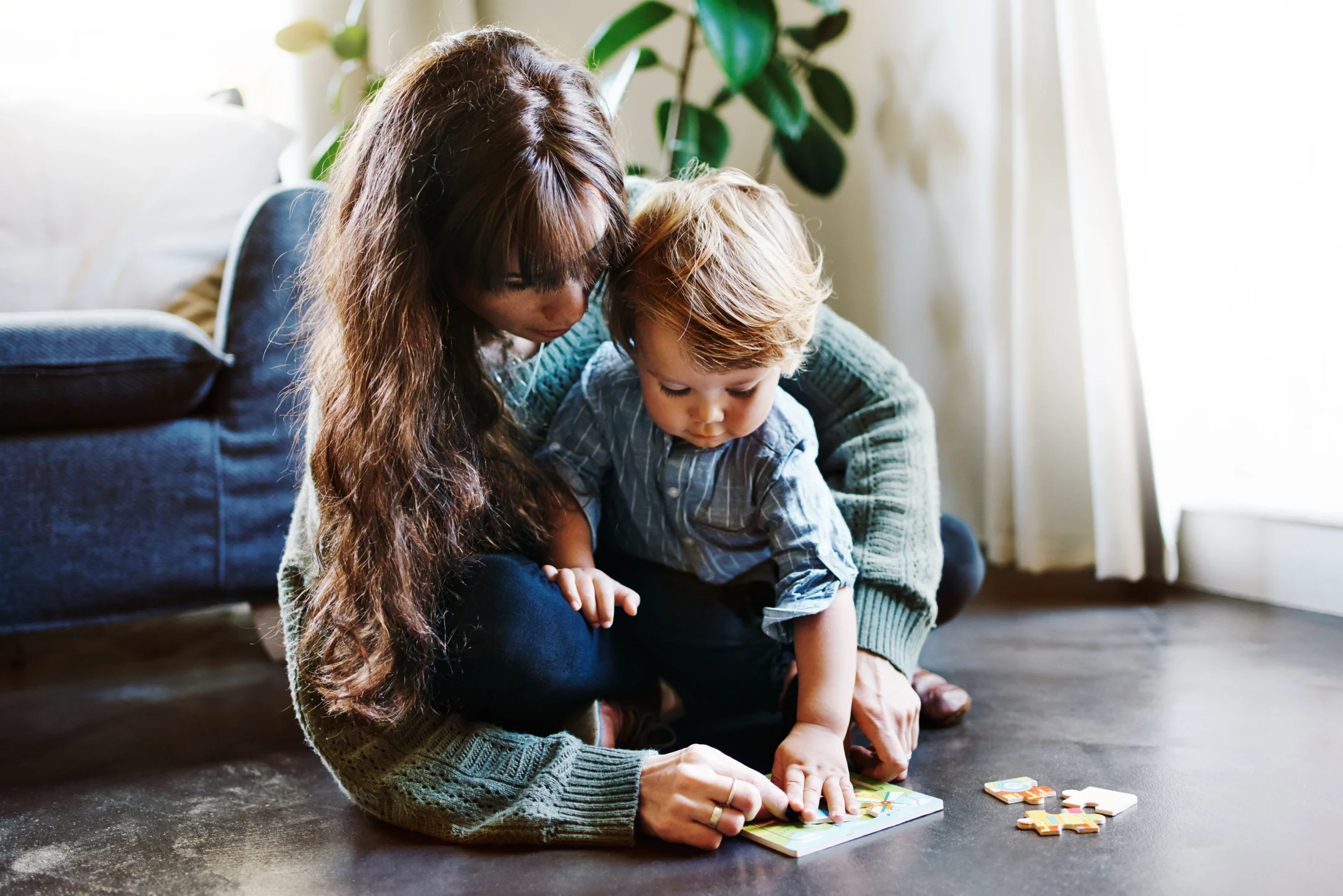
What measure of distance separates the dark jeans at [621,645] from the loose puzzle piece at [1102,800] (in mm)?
335

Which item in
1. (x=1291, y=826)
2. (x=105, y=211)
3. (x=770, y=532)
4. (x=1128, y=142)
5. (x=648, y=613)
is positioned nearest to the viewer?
(x=1291, y=826)

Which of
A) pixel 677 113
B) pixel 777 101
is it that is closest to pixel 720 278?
pixel 777 101

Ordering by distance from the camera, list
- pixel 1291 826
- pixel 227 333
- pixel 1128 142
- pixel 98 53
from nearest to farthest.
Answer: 1. pixel 1291 826
2. pixel 227 333
3. pixel 1128 142
4. pixel 98 53

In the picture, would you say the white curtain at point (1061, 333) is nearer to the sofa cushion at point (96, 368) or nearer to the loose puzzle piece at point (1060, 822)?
the loose puzzle piece at point (1060, 822)

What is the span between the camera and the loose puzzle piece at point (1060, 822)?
89 centimetres

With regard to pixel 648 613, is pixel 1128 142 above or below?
above

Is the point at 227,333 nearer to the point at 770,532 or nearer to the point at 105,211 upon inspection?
the point at 105,211

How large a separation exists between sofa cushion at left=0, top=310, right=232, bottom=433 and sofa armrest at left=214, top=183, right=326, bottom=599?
55 millimetres

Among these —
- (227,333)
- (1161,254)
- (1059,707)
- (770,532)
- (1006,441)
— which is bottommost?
(1059,707)

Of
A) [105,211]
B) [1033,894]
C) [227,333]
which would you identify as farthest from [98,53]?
[1033,894]

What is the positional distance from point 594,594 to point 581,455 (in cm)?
15

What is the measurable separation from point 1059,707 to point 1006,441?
904 mm

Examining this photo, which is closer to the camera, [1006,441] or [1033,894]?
[1033,894]

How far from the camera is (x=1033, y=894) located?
78cm
